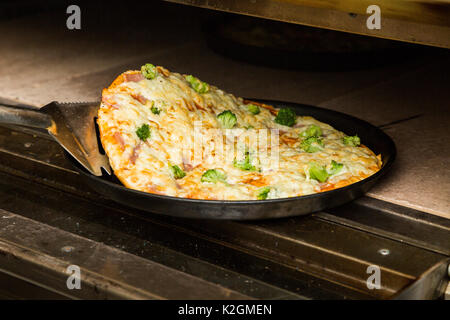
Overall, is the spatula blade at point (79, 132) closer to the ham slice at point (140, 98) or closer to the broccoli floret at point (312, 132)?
the ham slice at point (140, 98)

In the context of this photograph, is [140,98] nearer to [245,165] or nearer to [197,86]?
[197,86]

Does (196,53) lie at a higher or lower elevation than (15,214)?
higher

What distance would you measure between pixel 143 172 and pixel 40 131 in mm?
813

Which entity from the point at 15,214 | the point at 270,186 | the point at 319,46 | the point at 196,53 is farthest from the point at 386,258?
the point at 196,53

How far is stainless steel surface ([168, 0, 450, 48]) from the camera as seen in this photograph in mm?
1492

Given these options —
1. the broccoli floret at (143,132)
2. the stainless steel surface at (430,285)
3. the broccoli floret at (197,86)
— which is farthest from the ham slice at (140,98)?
the stainless steel surface at (430,285)

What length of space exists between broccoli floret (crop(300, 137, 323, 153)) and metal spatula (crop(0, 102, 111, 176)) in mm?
596

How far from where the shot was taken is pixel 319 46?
3.14 metres

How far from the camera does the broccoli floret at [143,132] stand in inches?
70.4

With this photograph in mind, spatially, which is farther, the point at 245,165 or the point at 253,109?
the point at 253,109

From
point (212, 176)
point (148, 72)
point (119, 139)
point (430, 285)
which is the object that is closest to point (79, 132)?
point (119, 139)

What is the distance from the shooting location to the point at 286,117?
210 centimetres

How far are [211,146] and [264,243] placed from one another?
1.28 feet
